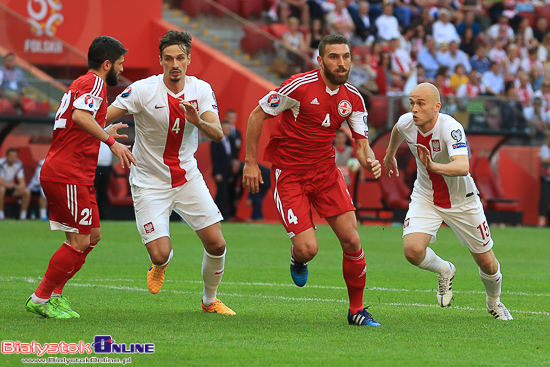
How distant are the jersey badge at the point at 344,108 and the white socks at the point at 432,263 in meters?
1.61

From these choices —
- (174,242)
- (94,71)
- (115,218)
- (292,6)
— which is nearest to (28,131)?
(115,218)

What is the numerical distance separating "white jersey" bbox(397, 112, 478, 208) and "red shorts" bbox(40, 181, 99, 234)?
307cm

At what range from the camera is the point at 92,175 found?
818cm

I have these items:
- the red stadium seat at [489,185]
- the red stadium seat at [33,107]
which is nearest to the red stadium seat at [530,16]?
the red stadium seat at [489,185]

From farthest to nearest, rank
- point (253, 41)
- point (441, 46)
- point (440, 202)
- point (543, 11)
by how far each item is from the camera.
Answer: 1. point (543, 11)
2. point (441, 46)
3. point (253, 41)
4. point (440, 202)

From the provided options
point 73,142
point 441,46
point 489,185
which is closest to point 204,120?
point 73,142

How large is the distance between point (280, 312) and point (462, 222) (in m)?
1.93

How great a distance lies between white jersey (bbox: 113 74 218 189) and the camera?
823cm

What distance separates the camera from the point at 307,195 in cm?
834

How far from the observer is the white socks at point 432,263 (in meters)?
8.78

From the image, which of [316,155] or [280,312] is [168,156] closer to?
[316,155]

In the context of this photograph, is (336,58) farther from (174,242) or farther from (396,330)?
(174,242)

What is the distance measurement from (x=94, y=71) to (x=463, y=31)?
2205 cm

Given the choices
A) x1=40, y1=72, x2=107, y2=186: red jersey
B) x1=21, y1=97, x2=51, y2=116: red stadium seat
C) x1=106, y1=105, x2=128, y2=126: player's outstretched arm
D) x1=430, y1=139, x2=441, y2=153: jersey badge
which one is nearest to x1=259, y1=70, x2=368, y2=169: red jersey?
x1=430, y1=139, x2=441, y2=153: jersey badge
